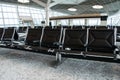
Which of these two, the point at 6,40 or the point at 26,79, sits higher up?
the point at 6,40

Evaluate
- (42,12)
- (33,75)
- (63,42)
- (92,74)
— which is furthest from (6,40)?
(42,12)

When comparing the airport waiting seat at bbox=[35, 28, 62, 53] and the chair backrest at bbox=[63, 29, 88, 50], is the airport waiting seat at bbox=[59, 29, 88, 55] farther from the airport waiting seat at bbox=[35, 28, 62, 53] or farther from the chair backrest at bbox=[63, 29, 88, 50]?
the airport waiting seat at bbox=[35, 28, 62, 53]

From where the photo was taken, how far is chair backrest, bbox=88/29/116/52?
11.0 ft

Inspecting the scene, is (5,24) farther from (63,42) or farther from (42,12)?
(63,42)

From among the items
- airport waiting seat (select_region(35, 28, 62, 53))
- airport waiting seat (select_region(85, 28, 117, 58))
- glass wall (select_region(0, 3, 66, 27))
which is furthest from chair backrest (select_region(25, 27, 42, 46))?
glass wall (select_region(0, 3, 66, 27))

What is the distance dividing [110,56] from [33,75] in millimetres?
1529

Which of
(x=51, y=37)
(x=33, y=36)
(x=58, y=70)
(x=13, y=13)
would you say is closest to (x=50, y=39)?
(x=51, y=37)

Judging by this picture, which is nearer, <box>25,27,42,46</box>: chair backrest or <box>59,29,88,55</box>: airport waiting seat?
<box>59,29,88,55</box>: airport waiting seat

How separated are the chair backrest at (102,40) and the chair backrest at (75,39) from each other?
0.15 meters

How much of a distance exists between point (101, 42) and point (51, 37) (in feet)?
4.35

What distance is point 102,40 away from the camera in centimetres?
345

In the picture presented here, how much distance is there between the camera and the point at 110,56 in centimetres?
300

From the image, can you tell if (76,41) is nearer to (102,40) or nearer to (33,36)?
(102,40)

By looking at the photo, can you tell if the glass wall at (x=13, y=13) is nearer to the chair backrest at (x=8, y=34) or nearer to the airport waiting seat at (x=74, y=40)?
the chair backrest at (x=8, y=34)
